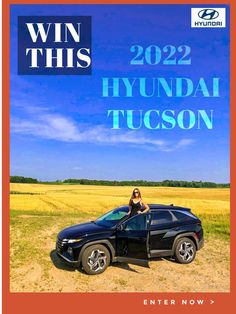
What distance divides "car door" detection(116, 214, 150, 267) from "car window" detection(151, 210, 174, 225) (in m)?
0.31

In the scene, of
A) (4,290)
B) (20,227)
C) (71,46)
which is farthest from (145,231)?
(20,227)

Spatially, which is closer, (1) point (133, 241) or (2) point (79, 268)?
(1) point (133, 241)

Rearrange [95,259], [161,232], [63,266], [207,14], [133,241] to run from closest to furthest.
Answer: [95,259]
[133,241]
[161,232]
[63,266]
[207,14]

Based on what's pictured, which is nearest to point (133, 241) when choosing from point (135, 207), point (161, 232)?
point (161, 232)

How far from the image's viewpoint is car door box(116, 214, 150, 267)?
906cm

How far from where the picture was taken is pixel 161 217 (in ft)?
32.9

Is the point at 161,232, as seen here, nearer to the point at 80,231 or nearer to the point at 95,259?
the point at 95,259

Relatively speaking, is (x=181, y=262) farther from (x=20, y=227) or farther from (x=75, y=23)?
(x=20, y=227)

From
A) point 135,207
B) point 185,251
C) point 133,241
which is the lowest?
point 185,251

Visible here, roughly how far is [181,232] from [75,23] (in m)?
6.18

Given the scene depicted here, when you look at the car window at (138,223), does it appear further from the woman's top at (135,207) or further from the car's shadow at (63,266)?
the car's shadow at (63,266)

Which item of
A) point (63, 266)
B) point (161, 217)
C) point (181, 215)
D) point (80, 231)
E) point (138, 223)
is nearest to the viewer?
point (80, 231)

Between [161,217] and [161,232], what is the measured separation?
458 mm

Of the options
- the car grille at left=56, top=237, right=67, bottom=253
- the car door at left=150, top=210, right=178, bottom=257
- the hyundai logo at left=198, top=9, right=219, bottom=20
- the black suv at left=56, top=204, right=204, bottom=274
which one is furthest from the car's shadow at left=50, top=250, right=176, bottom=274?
the hyundai logo at left=198, top=9, right=219, bottom=20
